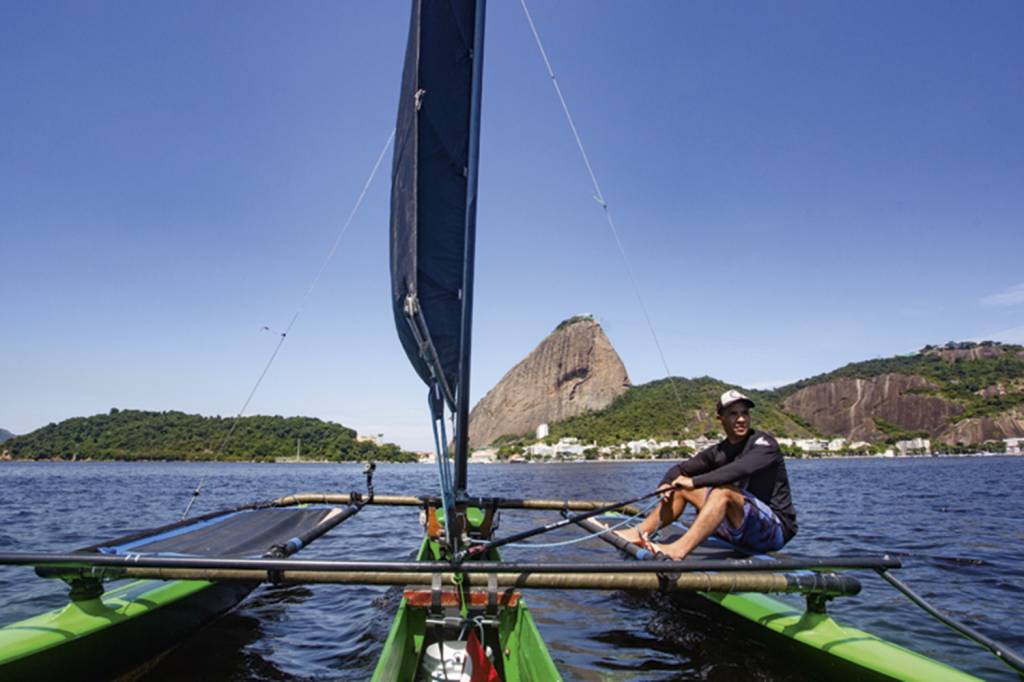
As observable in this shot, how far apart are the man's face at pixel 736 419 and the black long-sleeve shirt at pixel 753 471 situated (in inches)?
3.6

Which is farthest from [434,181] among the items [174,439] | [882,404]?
[882,404]

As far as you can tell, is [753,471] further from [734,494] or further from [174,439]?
[174,439]

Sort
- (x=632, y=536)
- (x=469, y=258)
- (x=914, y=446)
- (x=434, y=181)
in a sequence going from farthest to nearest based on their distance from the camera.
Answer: (x=914, y=446)
(x=469, y=258)
(x=632, y=536)
(x=434, y=181)

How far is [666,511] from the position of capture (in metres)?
5.92

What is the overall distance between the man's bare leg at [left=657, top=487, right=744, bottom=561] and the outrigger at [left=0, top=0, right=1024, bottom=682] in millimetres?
165

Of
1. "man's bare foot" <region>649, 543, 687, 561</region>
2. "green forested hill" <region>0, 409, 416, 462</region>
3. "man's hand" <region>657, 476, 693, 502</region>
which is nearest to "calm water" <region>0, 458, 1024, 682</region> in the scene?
"man's bare foot" <region>649, 543, 687, 561</region>

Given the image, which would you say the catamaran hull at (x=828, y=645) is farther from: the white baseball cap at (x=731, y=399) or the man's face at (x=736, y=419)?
the white baseball cap at (x=731, y=399)

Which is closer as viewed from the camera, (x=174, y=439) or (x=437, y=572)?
(x=437, y=572)

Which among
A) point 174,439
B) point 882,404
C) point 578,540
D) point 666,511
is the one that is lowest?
point 174,439

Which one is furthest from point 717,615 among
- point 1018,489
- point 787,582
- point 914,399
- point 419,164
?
point 914,399

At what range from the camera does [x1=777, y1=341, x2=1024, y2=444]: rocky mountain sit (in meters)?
118

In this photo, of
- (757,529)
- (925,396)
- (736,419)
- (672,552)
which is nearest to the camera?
(672,552)

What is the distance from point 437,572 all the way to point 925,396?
169861mm

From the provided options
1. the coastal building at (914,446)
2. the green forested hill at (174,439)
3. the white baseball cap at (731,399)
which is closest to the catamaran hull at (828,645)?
the white baseball cap at (731,399)
